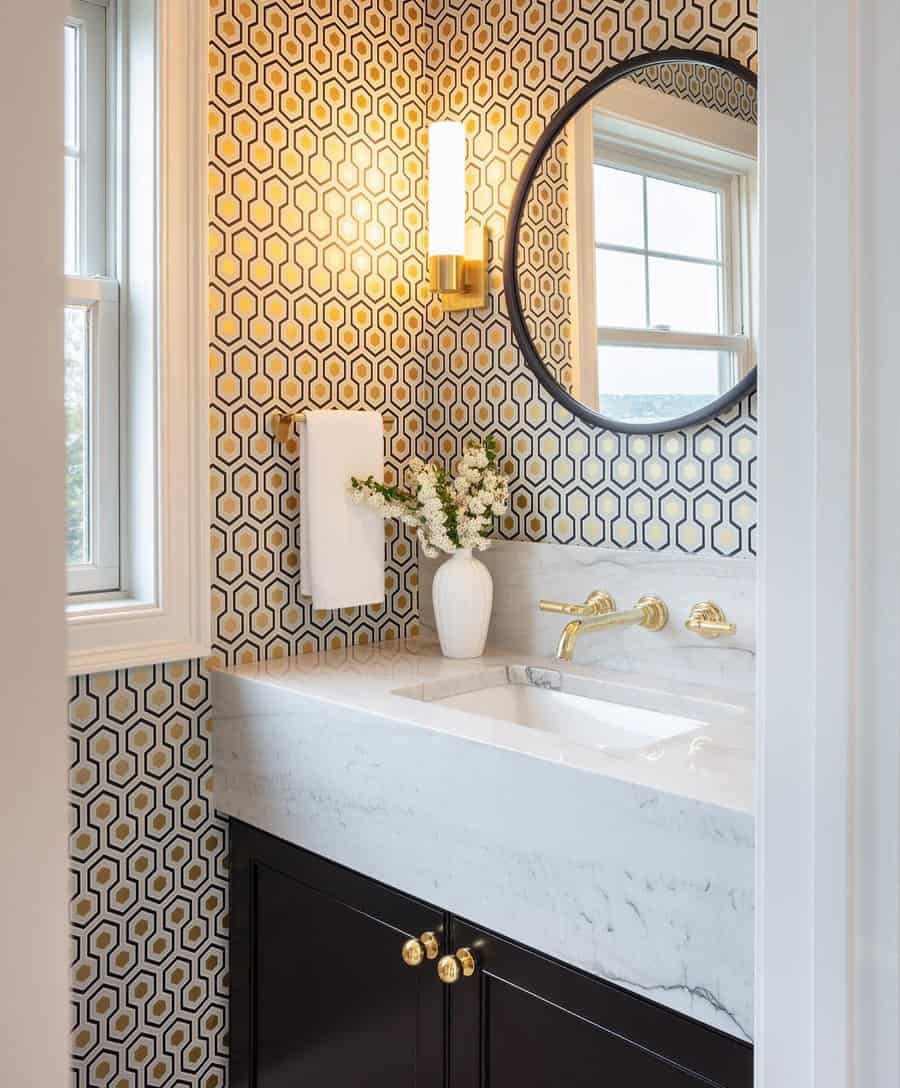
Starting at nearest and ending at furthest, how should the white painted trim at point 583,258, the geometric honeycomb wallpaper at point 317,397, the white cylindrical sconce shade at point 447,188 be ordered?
the geometric honeycomb wallpaper at point 317,397 → the white painted trim at point 583,258 → the white cylindrical sconce shade at point 447,188

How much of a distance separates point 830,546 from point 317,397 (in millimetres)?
1337

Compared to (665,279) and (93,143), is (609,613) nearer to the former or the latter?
(665,279)

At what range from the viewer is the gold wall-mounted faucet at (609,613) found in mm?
1589

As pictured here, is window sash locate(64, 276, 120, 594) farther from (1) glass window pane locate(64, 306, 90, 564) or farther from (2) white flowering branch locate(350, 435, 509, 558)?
(2) white flowering branch locate(350, 435, 509, 558)

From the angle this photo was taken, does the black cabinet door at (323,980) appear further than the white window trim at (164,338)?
No

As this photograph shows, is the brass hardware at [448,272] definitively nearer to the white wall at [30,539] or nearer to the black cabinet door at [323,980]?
the black cabinet door at [323,980]

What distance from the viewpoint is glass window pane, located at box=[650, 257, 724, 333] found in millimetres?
1594

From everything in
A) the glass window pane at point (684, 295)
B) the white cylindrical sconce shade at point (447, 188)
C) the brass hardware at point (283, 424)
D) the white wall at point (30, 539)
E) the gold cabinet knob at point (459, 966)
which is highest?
the white cylindrical sconce shade at point (447, 188)

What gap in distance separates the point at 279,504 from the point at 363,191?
665mm

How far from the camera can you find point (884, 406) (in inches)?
27.1

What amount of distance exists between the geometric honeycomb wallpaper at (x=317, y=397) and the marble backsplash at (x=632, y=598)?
0.13 feet

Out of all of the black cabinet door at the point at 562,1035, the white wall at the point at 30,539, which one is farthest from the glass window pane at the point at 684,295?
the white wall at the point at 30,539

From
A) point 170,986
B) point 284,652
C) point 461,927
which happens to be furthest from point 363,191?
point 170,986

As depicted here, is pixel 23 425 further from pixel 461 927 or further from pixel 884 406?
pixel 461 927
